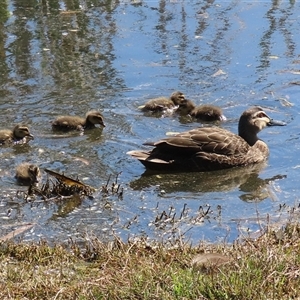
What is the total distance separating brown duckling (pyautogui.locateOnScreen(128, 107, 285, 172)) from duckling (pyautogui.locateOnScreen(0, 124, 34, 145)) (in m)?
1.24

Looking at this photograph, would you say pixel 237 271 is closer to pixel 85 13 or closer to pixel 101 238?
pixel 101 238

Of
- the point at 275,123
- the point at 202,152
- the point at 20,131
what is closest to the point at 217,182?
the point at 202,152

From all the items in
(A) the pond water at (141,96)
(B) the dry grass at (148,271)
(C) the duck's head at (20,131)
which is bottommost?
(A) the pond water at (141,96)

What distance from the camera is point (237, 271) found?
4.29 metres

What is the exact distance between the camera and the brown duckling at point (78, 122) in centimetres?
818

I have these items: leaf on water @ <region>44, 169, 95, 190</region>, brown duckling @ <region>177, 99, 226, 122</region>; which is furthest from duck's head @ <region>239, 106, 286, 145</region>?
leaf on water @ <region>44, 169, 95, 190</region>

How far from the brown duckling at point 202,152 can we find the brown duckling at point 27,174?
1014 mm

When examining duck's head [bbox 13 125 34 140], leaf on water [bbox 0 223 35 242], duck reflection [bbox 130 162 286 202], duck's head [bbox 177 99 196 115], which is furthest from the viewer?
duck's head [bbox 177 99 196 115]

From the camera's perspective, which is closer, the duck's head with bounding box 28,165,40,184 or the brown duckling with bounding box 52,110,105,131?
Result: the duck's head with bounding box 28,165,40,184

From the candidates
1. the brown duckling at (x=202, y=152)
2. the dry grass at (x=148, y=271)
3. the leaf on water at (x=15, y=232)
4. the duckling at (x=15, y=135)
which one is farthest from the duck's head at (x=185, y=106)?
the dry grass at (x=148, y=271)

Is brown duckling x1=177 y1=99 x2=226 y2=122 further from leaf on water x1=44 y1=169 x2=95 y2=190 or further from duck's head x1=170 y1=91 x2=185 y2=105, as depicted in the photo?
leaf on water x1=44 y1=169 x2=95 y2=190

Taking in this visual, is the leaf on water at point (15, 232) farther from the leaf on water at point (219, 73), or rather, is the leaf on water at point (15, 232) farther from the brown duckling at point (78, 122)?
the leaf on water at point (219, 73)

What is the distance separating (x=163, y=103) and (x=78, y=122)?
1108 millimetres

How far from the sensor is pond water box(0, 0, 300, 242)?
241 inches
